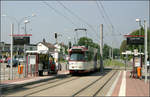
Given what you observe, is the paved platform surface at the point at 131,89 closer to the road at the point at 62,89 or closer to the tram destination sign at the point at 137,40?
the road at the point at 62,89

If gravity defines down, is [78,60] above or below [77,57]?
below

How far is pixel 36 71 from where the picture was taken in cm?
2414

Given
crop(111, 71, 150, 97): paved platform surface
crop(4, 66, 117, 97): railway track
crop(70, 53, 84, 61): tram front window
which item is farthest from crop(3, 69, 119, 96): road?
crop(70, 53, 84, 61): tram front window

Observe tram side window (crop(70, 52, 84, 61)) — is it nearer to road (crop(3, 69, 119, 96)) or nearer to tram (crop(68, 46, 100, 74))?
tram (crop(68, 46, 100, 74))

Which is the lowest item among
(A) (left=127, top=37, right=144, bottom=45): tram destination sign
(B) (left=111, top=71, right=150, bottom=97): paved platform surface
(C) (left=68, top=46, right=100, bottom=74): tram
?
(B) (left=111, top=71, right=150, bottom=97): paved platform surface

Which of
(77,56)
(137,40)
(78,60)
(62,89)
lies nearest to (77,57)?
(77,56)

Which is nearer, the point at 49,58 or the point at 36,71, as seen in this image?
the point at 36,71

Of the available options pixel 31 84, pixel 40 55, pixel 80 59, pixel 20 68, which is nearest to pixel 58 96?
pixel 31 84

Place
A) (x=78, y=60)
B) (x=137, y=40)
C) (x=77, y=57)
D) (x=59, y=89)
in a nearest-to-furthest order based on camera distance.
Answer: (x=59, y=89) < (x=137, y=40) < (x=78, y=60) < (x=77, y=57)

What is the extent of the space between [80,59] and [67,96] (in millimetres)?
15179

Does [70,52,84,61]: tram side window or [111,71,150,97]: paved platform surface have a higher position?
[70,52,84,61]: tram side window

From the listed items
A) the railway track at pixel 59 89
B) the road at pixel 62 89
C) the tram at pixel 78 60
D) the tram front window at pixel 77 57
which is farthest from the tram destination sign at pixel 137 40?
the railway track at pixel 59 89

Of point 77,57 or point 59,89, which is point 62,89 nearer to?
point 59,89

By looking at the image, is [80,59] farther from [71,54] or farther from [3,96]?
[3,96]
